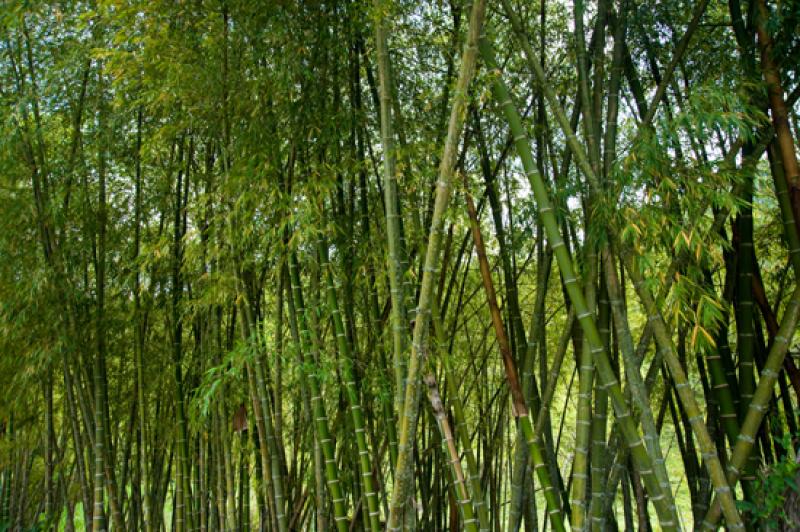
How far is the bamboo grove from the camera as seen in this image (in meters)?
2.58

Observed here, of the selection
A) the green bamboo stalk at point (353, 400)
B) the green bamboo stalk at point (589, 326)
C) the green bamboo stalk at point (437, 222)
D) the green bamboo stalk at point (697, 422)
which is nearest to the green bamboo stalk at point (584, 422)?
the green bamboo stalk at point (589, 326)

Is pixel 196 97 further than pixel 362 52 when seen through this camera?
No

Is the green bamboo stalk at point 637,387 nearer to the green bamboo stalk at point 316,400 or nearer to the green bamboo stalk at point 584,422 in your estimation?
the green bamboo stalk at point 584,422

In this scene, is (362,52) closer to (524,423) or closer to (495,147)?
(495,147)

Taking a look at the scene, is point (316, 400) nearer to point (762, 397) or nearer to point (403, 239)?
point (403, 239)

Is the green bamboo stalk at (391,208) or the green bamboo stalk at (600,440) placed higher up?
the green bamboo stalk at (391,208)

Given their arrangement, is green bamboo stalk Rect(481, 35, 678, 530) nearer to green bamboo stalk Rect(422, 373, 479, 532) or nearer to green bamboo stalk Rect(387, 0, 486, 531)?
green bamboo stalk Rect(387, 0, 486, 531)

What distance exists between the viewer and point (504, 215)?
180 inches

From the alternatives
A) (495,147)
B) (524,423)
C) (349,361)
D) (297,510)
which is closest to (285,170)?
(349,361)

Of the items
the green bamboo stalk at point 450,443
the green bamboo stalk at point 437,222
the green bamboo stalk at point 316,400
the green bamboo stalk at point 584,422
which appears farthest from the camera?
the green bamboo stalk at point 316,400

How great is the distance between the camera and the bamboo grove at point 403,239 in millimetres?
2584

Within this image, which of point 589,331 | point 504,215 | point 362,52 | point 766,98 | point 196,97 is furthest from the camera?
point 504,215

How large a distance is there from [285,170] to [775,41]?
88.9 inches

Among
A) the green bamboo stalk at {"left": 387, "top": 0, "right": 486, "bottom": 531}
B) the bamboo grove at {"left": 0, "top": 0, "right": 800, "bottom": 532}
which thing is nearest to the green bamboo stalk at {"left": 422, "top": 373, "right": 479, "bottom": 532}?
the bamboo grove at {"left": 0, "top": 0, "right": 800, "bottom": 532}
